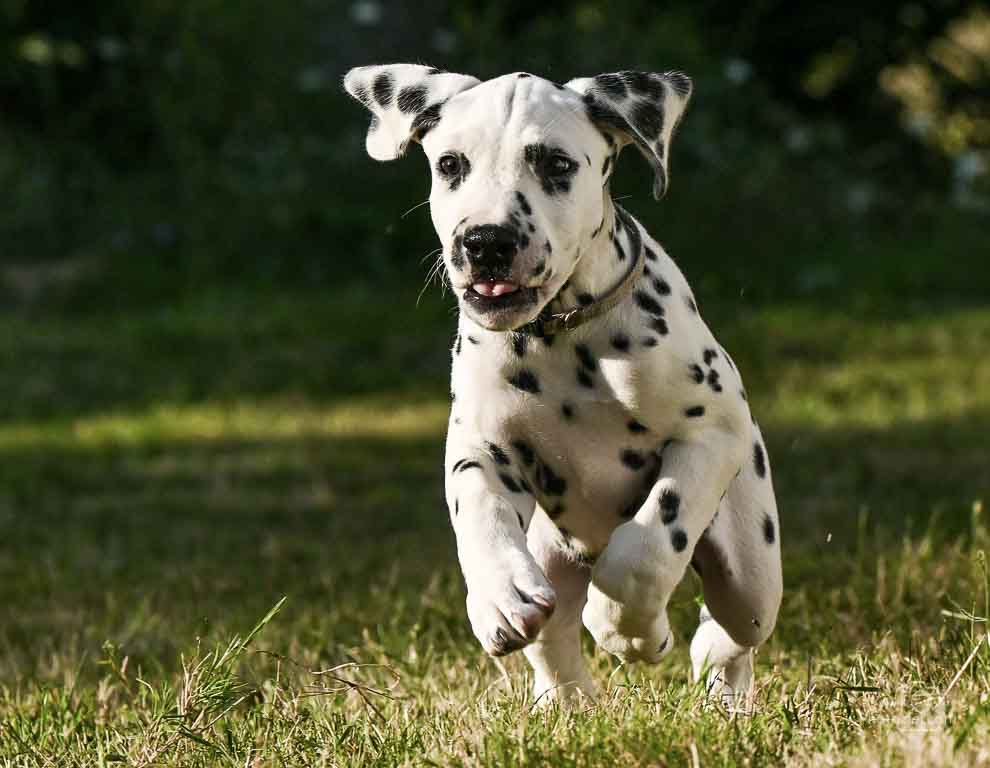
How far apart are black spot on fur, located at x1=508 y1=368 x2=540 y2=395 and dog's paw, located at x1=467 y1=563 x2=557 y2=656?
0.42 meters

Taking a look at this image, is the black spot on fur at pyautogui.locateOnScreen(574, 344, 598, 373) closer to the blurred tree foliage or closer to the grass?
the grass

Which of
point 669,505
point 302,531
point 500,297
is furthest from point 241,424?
point 500,297

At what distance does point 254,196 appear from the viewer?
12086mm

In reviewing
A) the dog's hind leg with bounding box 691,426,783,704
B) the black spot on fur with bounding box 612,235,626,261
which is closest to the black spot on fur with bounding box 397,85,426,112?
the black spot on fur with bounding box 612,235,626,261

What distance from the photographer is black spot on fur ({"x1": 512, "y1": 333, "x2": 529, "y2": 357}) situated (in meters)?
3.73

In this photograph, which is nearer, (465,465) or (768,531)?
(465,465)

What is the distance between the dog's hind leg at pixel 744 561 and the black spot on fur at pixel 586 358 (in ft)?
1.96

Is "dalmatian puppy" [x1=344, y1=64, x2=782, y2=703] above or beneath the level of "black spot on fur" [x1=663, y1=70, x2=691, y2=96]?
beneath

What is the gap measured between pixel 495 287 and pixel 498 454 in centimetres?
48

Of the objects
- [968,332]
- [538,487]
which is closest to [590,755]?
[538,487]

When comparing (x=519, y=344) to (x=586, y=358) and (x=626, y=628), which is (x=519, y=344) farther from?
(x=626, y=628)

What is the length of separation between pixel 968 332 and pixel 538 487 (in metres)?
7.26

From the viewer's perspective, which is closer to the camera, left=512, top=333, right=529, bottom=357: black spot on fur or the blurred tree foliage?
left=512, top=333, right=529, bottom=357: black spot on fur

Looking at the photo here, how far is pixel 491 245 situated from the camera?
3422 mm
